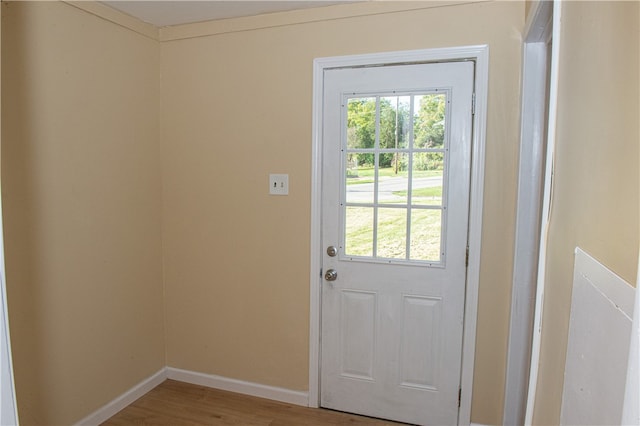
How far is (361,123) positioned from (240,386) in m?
1.82

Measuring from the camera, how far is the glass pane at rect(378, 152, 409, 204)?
87.4 inches

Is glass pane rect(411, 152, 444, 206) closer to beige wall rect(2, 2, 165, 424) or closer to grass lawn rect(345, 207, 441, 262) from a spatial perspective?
grass lawn rect(345, 207, 441, 262)

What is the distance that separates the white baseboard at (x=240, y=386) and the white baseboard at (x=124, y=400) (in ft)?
0.31

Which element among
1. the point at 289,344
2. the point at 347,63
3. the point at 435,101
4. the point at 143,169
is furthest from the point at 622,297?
the point at 143,169

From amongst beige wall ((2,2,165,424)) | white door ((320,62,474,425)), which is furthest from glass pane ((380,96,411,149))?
beige wall ((2,2,165,424))

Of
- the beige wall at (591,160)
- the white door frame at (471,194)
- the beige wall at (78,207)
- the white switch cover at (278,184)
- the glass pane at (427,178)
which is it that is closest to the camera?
the beige wall at (591,160)

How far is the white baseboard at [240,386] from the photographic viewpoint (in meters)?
2.52

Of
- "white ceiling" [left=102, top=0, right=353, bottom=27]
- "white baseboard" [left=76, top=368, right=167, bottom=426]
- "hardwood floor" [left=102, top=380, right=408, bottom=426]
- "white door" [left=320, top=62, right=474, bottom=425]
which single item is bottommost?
"hardwood floor" [left=102, top=380, right=408, bottom=426]

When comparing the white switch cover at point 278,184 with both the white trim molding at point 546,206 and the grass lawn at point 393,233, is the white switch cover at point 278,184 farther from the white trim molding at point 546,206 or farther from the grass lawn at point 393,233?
the white trim molding at point 546,206

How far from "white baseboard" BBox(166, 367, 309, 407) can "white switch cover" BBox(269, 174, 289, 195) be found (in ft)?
4.02

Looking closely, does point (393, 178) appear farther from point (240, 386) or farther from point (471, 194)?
point (240, 386)

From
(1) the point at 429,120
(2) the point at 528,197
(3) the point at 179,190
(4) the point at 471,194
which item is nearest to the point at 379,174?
(1) the point at 429,120

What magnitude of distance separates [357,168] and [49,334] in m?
1.79

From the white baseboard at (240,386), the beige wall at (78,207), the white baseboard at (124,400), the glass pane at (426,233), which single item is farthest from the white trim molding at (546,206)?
the white baseboard at (124,400)
